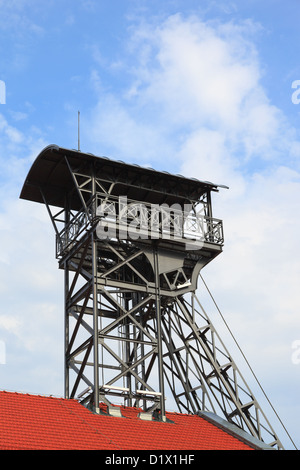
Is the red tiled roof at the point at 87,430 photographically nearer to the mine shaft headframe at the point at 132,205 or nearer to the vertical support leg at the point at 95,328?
the vertical support leg at the point at 95,328

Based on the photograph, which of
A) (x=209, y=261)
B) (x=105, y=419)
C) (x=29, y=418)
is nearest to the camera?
(x=29, y=418)

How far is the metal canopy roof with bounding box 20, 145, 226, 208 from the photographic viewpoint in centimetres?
3022

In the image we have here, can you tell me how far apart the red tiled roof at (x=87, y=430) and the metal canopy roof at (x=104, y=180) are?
30.0ft

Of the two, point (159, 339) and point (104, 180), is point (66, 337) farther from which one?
point (104, 180)

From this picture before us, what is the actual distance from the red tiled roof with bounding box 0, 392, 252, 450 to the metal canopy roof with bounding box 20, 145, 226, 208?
914cm

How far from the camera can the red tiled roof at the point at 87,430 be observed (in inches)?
882

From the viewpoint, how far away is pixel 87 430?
24016 millimetres

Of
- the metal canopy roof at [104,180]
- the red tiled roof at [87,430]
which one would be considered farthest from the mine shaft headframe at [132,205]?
the red tiled roof at [87,430]

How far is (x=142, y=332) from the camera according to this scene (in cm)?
2897
